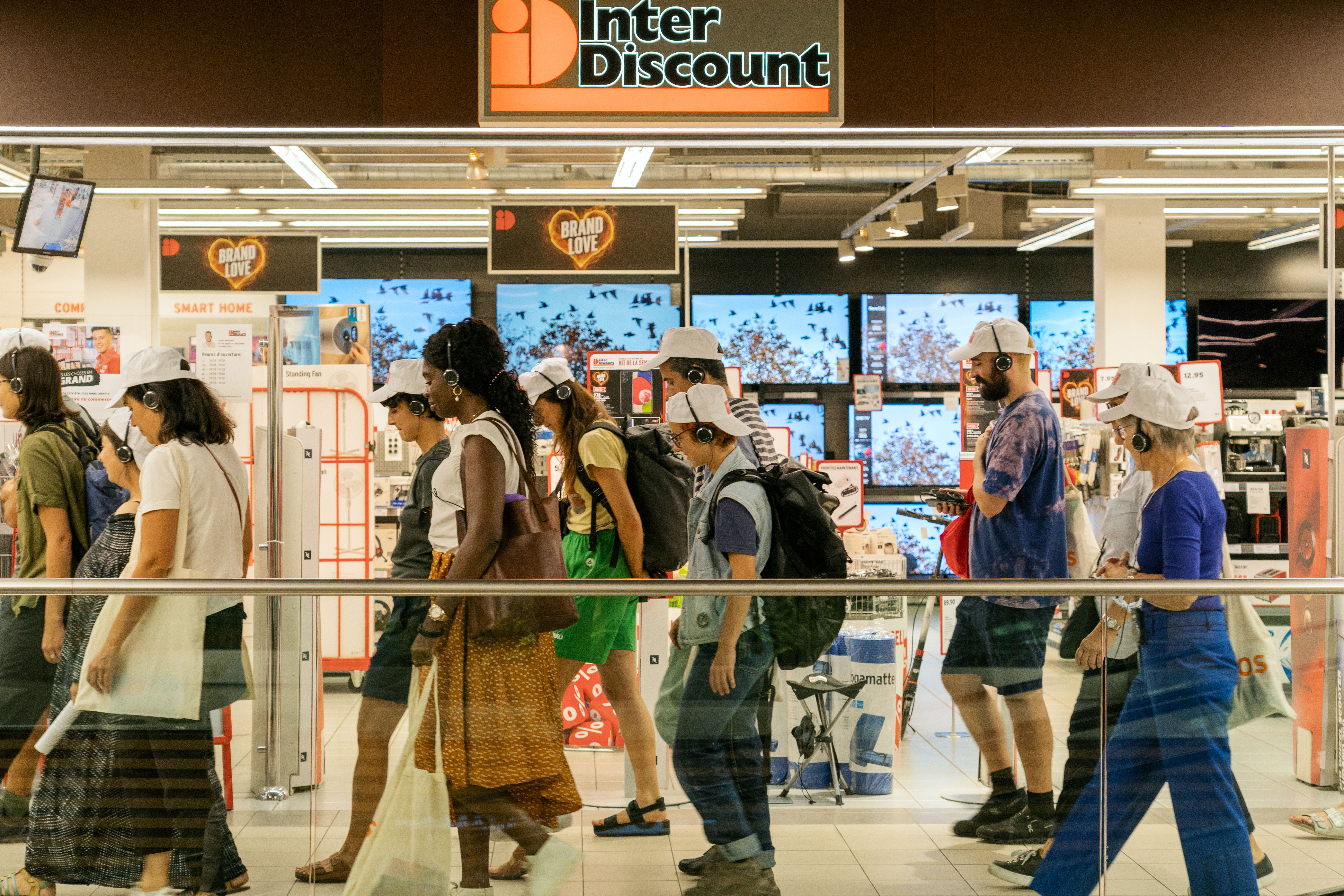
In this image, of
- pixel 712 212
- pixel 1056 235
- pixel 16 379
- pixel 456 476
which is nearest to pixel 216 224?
pixel 712 212

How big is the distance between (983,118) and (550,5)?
150cm

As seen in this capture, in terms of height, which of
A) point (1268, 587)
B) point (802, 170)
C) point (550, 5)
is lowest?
point (1268, 587)

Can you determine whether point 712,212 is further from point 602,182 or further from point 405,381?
point 405,381

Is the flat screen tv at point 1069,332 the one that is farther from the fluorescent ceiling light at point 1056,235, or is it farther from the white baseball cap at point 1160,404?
the white baseball cap at point 1160,404

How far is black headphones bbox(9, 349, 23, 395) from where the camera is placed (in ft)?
12.5

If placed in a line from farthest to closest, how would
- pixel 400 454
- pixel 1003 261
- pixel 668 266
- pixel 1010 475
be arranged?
pixel 1003 261
pixel 400 454
pixel 668 266
pixel 1010 475

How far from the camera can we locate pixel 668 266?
6258 mm

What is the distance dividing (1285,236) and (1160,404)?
9526 mm

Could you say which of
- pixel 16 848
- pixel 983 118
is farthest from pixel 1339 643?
pixel 16 848

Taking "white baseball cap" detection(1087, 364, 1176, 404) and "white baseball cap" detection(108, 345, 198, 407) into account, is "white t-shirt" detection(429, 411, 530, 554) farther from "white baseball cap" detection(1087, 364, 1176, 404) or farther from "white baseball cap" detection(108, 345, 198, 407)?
"white baseball cap" detection(1087, 364, 1176, 404)

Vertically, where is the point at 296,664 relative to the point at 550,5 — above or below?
below

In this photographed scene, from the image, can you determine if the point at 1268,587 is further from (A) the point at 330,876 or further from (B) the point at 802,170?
(B) the point at 802,170

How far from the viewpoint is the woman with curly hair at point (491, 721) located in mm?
2799

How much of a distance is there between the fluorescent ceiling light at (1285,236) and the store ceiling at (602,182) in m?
0.18
